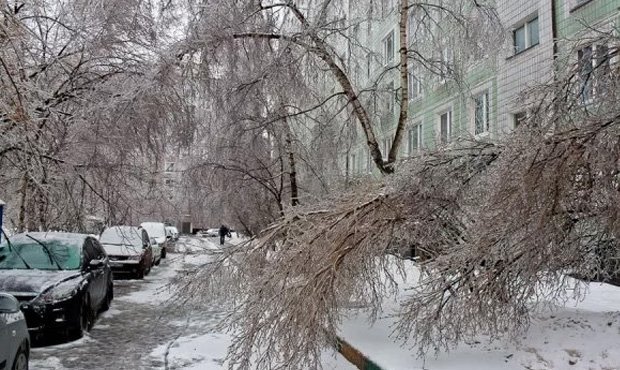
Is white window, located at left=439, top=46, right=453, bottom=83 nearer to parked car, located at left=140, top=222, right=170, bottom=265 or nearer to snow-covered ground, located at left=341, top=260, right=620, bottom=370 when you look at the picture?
snow-covered ground, located at left=341, top=260, right=620, bottom=370

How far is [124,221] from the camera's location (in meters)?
11.8

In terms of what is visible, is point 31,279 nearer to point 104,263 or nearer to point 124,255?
point 104,263

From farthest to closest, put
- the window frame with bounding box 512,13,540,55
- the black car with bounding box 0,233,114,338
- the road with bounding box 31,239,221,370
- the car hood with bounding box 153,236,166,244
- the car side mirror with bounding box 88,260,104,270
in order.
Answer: the car hood with bounding box 153,236,166,244, the window frame with bounding box 512,13,540,55, the car side mirror with bounding box 88,260,104,270, the black car with bounding box 0,233,114,338, the road with bounding box 31,239,221,370

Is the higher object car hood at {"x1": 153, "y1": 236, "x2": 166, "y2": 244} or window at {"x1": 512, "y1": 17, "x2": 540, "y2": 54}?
window at {"x1": 512, "y1": 17, "x2": 540, "y2": 54}

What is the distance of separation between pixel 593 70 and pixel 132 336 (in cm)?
805

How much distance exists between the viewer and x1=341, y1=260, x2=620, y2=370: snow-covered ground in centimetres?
561

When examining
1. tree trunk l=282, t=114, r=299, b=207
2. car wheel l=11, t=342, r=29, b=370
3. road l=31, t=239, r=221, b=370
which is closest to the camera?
car wheel l=11, t=342, r=29, b=370

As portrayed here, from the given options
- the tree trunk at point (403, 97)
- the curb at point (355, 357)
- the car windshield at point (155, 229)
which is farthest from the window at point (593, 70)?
the car windshield at point (155, 229)

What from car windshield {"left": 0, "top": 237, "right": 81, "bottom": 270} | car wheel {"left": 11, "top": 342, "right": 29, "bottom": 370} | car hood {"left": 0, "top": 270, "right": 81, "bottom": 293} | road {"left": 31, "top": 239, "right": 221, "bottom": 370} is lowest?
road {"left": 31, "top": 239, "right": 221, "bottom": 370}

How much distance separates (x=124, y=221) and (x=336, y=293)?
24.0 ft

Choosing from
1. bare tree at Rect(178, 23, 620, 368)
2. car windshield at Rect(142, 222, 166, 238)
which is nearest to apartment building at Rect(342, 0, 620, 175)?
bare tree at Rect(178, 23, 620, 368)

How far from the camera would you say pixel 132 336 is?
979 centimetres

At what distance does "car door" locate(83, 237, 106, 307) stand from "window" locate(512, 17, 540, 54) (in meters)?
11.8

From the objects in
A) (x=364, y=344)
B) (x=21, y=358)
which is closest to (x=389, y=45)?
(x=364, y=344)
